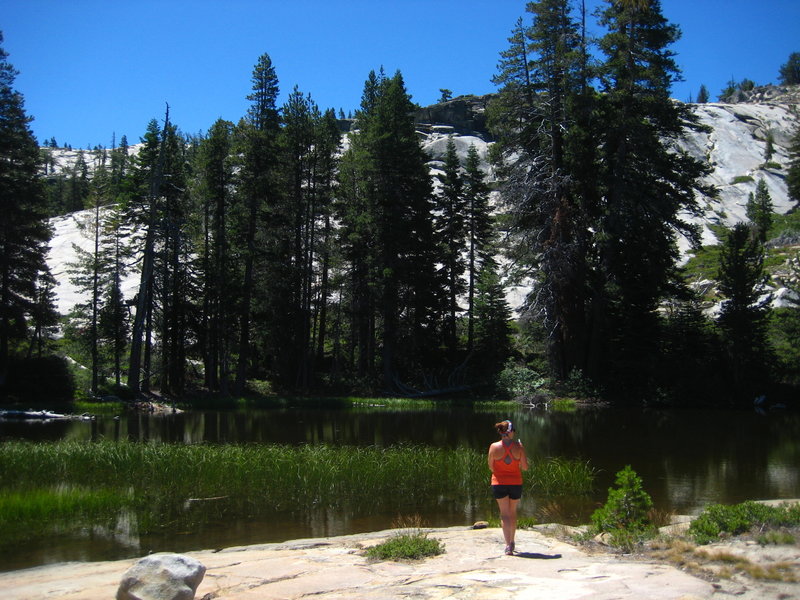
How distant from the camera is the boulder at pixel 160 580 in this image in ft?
19.3

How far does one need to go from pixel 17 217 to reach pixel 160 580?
34.1 m

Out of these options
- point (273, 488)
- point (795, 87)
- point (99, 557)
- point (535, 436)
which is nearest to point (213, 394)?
point (535, 436)

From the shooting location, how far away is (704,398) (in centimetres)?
3550

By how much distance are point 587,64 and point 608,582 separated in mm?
33341

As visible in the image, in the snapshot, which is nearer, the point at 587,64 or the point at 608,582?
the point at 608,582

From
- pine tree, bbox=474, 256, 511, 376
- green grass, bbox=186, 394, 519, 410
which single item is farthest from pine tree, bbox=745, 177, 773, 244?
green grass, bbox=186, 394, 519, 410

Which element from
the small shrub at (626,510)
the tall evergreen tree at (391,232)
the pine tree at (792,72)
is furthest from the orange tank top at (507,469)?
the pine tree at (792,72)

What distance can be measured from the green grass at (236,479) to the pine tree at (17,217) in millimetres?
21086

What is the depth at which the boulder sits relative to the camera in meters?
5.89

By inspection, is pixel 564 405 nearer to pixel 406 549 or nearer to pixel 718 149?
pixel 406 549

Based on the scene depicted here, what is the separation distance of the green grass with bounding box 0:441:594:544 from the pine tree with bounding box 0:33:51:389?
2109 centimetres

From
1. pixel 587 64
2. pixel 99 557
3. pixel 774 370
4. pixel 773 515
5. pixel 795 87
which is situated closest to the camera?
pixel 773 515

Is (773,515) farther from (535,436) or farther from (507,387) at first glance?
(507,387)

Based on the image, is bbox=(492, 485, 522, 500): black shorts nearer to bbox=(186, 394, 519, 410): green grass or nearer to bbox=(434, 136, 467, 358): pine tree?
bbox=(186, 394, 519, 410): green grass
